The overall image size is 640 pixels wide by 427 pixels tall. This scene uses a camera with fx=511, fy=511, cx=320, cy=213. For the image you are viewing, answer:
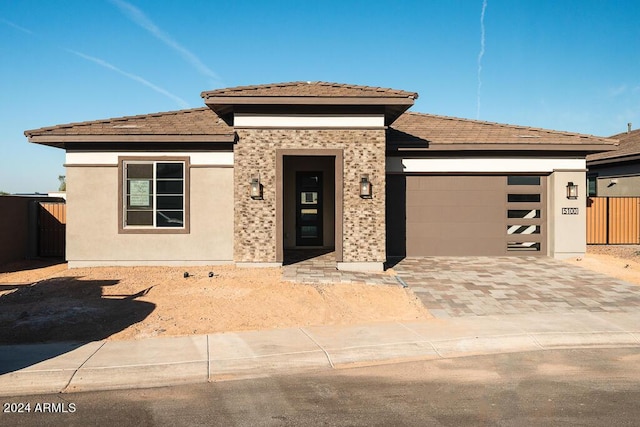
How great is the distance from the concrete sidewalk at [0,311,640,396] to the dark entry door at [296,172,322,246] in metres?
8.75

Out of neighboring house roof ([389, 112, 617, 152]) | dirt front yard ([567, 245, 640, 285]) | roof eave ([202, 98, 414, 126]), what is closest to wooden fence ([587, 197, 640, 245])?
dirt front yard ([567, 245, 640, 285])

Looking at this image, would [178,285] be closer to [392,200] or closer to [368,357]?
[368,357]

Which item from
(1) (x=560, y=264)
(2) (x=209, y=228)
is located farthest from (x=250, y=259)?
(1) (x=560, y=264)

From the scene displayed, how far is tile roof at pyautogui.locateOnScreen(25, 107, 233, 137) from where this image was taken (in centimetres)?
1423

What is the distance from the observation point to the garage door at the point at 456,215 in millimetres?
16203

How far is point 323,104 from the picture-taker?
43.5ft

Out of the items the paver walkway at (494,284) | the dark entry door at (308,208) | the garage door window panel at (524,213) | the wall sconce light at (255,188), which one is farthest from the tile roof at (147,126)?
the garage door window panel at (524,213)

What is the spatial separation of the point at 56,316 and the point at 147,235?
520 cm

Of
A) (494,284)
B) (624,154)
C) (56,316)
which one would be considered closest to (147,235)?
(56,316)

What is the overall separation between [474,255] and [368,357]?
9.83 metres

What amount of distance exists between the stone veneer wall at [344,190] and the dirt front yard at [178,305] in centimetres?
99

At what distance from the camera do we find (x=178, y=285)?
38.9ft

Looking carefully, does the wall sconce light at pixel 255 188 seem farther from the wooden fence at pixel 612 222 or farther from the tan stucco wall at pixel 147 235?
the wooden fence at pixel 612 222

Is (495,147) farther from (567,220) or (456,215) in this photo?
(567,220)
